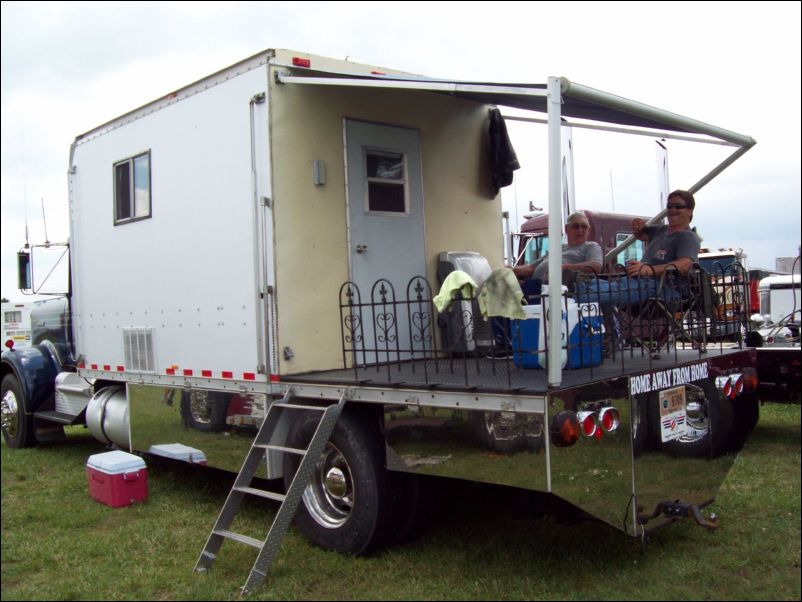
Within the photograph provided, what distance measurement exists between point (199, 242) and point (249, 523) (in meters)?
2.01

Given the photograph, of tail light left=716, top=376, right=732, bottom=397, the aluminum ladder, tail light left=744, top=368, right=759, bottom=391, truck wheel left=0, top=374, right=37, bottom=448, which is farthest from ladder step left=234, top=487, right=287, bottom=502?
truck wheel left=0, top=374, right=37, bottom=448

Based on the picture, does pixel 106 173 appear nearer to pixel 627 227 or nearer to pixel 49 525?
pixel 49 525

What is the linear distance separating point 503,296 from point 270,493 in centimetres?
177

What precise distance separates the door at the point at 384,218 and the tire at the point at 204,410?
1091 mm

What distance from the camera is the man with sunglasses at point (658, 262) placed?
14.5 ft

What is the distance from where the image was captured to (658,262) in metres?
5.38

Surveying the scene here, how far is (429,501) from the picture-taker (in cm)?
461

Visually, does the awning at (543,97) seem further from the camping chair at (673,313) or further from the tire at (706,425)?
the tire at (706,425)

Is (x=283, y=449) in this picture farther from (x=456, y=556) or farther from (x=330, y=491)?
(x=456, y=556)

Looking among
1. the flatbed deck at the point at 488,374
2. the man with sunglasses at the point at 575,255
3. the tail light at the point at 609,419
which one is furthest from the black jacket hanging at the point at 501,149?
the tail light at the point at 609,419

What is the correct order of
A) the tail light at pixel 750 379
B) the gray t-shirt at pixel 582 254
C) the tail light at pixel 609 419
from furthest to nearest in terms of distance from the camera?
the gray t-shirt at pixel 582 254
the tail light at pixel 750 379
the tail light at pixel 609 419

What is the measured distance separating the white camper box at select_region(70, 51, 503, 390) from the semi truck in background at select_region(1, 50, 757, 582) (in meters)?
0.02

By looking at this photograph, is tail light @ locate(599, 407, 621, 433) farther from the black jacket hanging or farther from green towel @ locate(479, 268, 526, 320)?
the black jacket hanging

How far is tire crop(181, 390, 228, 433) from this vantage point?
5.43 meters
